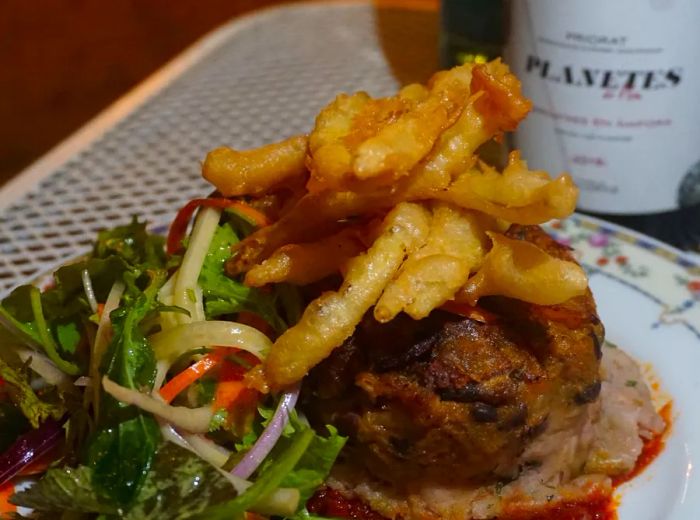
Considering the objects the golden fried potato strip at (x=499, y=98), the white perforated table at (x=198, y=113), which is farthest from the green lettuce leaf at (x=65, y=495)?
the white perforated table at (x=198, y=113)

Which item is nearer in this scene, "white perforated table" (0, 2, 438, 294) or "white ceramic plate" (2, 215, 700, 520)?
"white ceramic plate" (2, 215, 700, 520)

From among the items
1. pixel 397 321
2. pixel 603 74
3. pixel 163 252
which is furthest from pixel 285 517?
pixel 603 74

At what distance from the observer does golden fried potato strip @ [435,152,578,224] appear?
3.68 feet

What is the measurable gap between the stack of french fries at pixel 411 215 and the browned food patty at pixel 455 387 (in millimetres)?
Result: 86

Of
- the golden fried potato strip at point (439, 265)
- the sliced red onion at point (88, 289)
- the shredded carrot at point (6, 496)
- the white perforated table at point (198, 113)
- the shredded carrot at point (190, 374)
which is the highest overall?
the golden fried potato strip at point (439, 265)

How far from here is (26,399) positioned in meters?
1.31

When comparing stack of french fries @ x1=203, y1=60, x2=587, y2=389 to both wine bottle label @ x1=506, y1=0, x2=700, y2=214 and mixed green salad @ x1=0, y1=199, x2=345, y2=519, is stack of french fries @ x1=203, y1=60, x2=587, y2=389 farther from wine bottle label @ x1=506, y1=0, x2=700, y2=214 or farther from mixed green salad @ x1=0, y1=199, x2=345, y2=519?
wine bottle label @ x1=506, y1=0, x2=700, y2=214

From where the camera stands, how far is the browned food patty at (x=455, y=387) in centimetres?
120

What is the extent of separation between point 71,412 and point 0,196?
1.29 meters

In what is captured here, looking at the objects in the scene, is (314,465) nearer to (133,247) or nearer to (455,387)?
(455,387)

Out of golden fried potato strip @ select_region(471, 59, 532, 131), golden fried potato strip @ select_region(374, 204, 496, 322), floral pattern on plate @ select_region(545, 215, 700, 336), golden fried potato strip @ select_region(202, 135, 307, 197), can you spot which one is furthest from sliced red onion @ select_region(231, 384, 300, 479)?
floral pattern on plate @ select_region(545, 215, 700, 336)

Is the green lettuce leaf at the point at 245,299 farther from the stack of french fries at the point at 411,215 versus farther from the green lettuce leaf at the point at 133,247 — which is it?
the green lettuce leaf at the point at 133,247

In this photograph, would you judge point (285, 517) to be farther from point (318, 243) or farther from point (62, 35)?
point (62, 35)

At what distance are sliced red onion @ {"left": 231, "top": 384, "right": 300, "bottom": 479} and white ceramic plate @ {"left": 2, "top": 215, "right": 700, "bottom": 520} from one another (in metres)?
0.53
